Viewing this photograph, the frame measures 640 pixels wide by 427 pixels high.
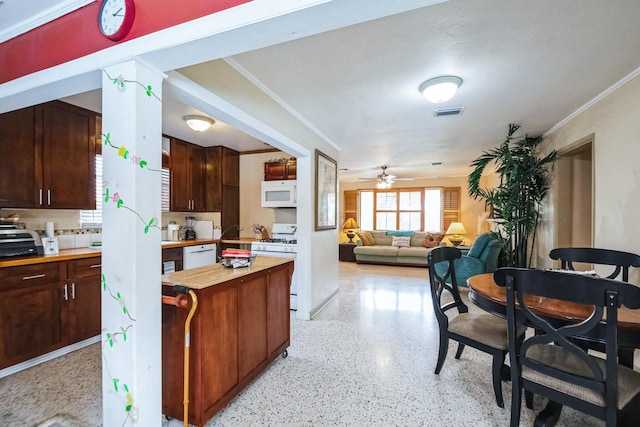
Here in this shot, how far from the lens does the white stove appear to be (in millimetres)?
3711

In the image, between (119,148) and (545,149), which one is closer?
(119,148)

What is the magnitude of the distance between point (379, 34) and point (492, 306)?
1807mm

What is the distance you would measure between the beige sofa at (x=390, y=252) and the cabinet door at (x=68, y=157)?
18.2 feet

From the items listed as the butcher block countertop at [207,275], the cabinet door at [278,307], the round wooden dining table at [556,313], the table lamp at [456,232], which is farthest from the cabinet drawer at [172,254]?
the table lamp at [456,232]

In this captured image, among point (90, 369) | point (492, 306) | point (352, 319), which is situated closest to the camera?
point (492, 306)

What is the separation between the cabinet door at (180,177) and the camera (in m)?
3.99

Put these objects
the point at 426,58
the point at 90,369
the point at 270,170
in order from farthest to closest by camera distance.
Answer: the point at 270,170 < the point at 90,369 < the point at 426,58

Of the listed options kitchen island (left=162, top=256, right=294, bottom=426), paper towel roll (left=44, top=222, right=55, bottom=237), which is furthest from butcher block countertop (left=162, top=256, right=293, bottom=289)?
paper towel roll (left=44, top=222, right=55, bottom=237)

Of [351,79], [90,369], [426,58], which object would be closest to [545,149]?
[426,58]

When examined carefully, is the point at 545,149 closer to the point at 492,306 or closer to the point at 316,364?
the point at 492,306

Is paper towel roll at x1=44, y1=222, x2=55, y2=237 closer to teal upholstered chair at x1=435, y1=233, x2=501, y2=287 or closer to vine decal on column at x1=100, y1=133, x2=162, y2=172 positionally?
vine decal on column at x1=100, y1=133, x2=162, y2=172

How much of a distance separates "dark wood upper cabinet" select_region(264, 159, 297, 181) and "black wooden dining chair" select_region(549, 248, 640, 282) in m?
3.28

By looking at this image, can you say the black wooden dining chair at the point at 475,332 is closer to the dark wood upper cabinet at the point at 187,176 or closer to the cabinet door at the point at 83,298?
the cabinet door at the point at 83,298

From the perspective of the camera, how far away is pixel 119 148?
52.3 inches
